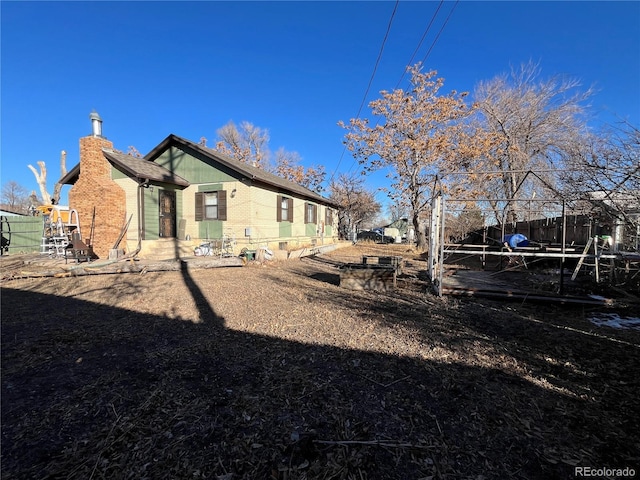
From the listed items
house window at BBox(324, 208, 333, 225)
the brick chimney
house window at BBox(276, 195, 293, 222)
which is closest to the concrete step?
the brick chimney

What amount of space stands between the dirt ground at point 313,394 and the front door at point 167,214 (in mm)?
7992

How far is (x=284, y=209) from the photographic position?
16.7m

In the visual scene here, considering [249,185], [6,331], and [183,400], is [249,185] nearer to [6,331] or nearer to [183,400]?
[6,331]

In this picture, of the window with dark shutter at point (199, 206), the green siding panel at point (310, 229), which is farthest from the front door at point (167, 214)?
the green siding panel at point (310, 229)

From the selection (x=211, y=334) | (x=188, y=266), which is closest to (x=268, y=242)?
(x=188, y=266)

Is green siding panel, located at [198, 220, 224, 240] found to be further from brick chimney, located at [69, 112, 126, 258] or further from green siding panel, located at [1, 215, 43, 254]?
green siding panel, located at [1, 215, 43, 254]

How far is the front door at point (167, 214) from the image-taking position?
13102 mm

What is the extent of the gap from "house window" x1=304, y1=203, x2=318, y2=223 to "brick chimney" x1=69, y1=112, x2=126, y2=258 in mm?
10544

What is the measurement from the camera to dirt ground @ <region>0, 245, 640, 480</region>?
2029 millimetres

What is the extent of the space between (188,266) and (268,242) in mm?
5091

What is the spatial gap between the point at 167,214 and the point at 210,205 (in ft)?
6.01

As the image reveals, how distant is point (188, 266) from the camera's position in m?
9.95

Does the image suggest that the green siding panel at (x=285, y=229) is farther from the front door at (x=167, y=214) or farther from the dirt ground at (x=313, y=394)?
the dirt ground at (x=313, y=394)

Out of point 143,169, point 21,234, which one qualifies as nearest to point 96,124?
point 143,169
